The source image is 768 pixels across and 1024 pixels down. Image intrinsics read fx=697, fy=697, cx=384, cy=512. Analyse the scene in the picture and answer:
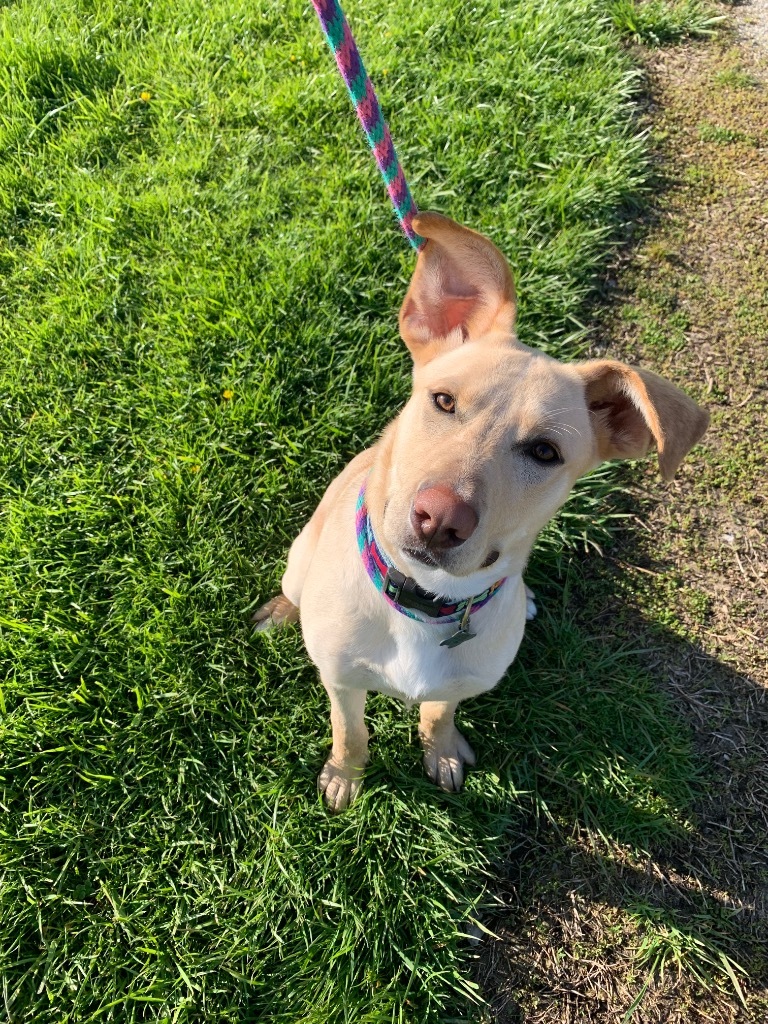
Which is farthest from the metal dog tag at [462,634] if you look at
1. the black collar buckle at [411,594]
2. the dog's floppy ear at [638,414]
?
the dog's floppy ear at [638,414]

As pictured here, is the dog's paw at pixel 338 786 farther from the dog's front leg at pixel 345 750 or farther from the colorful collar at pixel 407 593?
the colorful collar at pixel 407 593

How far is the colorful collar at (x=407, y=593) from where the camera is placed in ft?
6.99

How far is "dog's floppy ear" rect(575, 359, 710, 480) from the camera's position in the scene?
2010mm

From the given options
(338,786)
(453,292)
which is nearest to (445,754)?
(338,786)

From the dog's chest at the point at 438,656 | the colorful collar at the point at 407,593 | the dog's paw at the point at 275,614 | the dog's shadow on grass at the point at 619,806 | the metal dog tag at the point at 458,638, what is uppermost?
the colorful collar at the point at 407,593

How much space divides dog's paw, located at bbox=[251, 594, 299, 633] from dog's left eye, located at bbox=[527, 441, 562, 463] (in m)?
1.73

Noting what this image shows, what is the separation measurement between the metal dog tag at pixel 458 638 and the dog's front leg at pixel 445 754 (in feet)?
2.89

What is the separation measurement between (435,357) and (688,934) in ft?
8.59

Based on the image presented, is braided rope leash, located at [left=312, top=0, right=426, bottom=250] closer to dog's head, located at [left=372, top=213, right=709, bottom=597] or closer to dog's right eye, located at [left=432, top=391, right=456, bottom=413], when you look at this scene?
dog's head, located at [left=372, top=213, right=709, bottom=597]

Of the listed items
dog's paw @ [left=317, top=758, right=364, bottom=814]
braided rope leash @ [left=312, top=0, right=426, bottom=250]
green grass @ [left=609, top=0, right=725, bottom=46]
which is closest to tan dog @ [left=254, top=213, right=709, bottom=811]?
braided rope leash @ [left=312, top=0, right=426, bottom=250]

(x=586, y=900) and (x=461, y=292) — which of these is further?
(x=586, y=900)

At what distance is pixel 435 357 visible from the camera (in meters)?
2.41

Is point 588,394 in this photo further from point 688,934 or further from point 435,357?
point 688,934

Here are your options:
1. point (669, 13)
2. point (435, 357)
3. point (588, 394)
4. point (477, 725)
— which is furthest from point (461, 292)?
point (669, 13)
